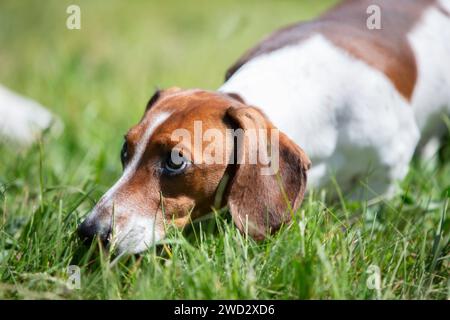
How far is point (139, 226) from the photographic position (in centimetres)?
326

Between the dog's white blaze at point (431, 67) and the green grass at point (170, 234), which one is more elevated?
the dog's white blaze at point (431, 67)

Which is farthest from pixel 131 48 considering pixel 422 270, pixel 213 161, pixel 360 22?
pixel 422 270

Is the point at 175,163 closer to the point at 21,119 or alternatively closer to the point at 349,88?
the point at 349,88

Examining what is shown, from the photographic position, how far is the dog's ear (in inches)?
135

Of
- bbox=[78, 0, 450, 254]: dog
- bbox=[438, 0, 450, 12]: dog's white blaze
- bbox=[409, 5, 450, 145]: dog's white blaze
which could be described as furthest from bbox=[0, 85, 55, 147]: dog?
bbox=[438, 0, 450, 12]: dog's white blaze

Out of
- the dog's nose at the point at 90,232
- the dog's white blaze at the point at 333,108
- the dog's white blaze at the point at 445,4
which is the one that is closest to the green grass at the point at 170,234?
the dog's nose at the point at 90,232

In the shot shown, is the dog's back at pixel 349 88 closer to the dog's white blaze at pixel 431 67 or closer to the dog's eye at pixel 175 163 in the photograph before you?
the dog's white blaze at pixel 431 67

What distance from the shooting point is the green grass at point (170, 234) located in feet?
9.81

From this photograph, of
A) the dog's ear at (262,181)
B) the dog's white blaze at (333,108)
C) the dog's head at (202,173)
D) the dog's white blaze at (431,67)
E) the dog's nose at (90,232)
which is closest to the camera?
the dog's nose at (90,232)

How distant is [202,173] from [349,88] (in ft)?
3.88

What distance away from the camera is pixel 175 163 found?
11.0ft

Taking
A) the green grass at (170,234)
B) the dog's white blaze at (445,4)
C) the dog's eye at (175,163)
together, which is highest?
the dog's white blaze at (445,4)

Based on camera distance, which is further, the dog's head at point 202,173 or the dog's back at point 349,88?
the dog's back at point 349,88

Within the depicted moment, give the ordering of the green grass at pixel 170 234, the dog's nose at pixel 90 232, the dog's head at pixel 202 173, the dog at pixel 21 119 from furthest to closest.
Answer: the dog at pixel 21 119, the dog's head at pixel 202 173, the dog's nose at pixel 90 232, the green grass at pixel 170 234
